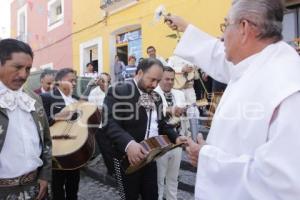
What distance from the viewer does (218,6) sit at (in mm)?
9250

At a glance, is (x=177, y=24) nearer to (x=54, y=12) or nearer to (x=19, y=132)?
(x=19, y=132)

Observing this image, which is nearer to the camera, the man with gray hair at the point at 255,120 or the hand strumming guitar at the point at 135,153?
the man with gray hair at the point at 255,120

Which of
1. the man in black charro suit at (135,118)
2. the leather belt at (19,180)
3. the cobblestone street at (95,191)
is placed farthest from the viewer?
the cobblestone street at (95,191)

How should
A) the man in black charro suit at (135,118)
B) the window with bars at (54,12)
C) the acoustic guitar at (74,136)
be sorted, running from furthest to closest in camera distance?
the window with bars at (54,12) < the acoustic guitar at (74,136) < the man in black charro suit at (135,118)

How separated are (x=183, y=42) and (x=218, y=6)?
21.9 feet

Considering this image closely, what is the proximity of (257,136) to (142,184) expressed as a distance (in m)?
2.13

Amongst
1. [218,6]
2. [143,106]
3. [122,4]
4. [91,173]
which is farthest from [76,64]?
[143,106]

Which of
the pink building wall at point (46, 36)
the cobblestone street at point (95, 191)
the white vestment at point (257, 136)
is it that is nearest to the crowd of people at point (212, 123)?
the white vestment at point (257, 136)

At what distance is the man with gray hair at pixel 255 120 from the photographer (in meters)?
1.66

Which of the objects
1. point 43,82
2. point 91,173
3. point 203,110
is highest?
point 43,82

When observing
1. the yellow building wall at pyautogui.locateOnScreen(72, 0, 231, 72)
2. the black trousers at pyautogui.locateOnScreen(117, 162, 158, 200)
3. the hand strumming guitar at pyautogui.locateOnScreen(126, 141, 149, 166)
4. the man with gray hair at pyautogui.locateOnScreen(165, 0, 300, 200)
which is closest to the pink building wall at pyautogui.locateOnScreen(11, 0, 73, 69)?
the yellow building wall at pyautogui.locateOnScreen(72, 0, 231, 72)

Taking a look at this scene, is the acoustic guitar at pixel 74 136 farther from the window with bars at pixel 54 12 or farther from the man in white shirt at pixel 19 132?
the window with bars at pixel 54 12

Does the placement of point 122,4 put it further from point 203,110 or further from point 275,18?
point 275,18

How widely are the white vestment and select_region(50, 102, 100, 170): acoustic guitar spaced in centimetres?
288
